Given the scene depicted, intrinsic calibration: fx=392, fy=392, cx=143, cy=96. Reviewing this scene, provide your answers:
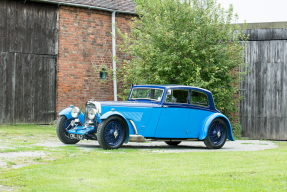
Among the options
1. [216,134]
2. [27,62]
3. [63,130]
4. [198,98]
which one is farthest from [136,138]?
[27,62]

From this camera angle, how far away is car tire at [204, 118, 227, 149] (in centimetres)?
1061

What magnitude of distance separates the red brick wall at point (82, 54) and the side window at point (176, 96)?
7.38 m

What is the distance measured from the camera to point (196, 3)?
14609 millimetres

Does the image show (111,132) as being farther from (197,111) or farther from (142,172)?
(142,172)

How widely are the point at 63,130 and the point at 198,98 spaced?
12.2ft

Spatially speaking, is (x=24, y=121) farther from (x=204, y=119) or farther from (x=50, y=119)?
(x=204, y=119)

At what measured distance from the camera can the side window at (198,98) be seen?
10.6 meters

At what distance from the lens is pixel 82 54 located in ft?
56.2

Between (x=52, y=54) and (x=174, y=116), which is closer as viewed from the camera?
(x=174, y=116)

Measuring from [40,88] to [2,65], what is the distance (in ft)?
5.67

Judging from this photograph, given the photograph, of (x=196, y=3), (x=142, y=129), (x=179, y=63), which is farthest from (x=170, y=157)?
(x=196, y=3)

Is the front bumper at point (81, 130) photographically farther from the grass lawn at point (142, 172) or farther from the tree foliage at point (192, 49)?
the tree foliage at point (192, 49)

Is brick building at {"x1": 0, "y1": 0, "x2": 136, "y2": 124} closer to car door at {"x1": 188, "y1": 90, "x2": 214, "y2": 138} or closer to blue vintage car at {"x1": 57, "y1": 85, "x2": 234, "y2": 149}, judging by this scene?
blue vintage car at {"x1": 57, "y1": 85, "x2": 234, "y2": 149}

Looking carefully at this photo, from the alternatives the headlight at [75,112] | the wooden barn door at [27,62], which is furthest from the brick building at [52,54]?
the headlight at [75,112]
